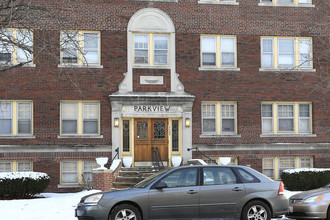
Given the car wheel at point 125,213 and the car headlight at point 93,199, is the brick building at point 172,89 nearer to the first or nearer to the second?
the car headlight at point 93,199

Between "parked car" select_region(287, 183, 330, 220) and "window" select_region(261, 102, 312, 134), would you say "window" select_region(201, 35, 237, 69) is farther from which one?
"parked car" select_region(287, 183, 330, 220)

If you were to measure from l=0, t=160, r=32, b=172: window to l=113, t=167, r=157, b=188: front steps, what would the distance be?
412cm

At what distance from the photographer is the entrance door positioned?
21562 millimetres

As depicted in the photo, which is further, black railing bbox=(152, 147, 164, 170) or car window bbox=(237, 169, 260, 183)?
black railing bbox=(152, 147, 164, 170)

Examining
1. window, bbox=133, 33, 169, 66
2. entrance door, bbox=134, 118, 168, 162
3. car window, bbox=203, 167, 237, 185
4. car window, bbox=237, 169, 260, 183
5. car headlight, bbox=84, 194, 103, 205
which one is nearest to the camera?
car headlight, bbox=84, 194, 103, 205

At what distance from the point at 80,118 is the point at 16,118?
8.89 feet

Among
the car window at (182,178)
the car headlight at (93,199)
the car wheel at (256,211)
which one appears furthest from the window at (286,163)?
the car headlight at (93,199)

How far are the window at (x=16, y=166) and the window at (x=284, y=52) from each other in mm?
11420

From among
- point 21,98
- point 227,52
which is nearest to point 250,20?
point 227,52

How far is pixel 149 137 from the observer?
71.2 feet

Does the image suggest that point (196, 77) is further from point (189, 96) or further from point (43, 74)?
point (43, 74)

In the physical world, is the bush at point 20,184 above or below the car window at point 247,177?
below

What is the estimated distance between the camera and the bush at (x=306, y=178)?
67.5ft

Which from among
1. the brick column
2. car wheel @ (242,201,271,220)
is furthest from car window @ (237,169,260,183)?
the brick column
